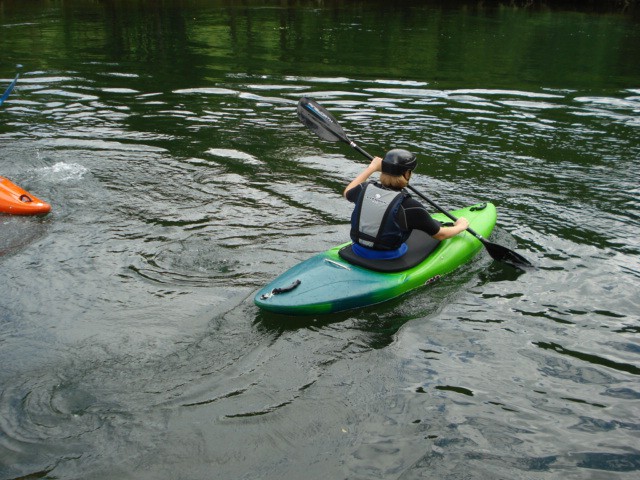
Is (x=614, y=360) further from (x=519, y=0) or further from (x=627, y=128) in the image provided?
(x=519, y=0)

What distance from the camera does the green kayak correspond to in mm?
4828

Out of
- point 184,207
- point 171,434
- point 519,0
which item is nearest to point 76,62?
point 184,207

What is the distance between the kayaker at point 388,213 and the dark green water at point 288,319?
1.74 feet

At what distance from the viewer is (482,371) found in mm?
4410

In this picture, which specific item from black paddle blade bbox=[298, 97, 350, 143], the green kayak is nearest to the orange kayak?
black paddle blade bbox=[298, 97, 350, 143]

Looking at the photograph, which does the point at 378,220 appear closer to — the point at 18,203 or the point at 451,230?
the point at 451,230

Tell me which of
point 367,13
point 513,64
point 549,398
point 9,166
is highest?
point 367,13

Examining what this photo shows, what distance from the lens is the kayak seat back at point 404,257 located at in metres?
5.18

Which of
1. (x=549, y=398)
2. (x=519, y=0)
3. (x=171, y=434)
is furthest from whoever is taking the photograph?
(x=519, y=0)

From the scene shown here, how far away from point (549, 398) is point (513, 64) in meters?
12.6

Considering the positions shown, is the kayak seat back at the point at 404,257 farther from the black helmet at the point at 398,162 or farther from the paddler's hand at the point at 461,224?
the black helmet at the point at 398,162

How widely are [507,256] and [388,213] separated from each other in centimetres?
151

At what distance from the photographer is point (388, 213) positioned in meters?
4.98

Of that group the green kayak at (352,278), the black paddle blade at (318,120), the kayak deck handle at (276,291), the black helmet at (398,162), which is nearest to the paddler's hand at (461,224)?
the green kayak at (352,278)
